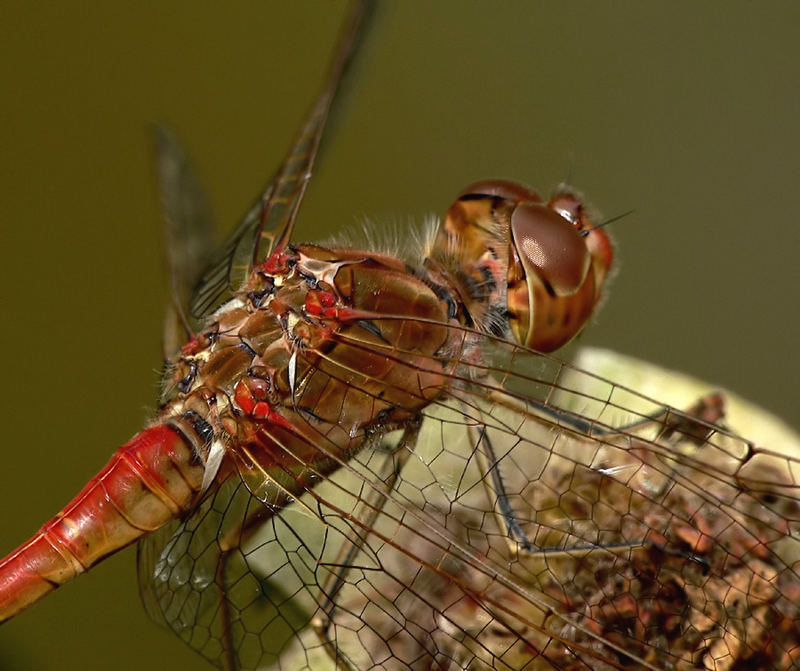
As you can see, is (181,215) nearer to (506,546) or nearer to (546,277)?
(546,277)

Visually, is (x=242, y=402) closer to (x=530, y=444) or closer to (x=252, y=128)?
(x=530, y=444)

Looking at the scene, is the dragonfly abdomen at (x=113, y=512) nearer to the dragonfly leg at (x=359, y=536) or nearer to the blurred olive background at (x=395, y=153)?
the dragonfly leg at (x=359, y=536)

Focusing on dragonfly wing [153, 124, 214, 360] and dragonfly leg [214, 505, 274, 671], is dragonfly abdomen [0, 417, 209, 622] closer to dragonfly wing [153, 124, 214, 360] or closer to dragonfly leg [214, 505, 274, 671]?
dragonfly leg [214, 505, 274, 671]

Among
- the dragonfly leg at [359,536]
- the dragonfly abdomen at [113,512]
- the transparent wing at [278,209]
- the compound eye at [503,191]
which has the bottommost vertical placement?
the dragonfly abdomen at [113,512]

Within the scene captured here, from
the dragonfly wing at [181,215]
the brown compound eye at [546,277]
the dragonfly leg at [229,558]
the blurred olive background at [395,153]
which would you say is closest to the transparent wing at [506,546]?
the dragonfly leg at [229,558]

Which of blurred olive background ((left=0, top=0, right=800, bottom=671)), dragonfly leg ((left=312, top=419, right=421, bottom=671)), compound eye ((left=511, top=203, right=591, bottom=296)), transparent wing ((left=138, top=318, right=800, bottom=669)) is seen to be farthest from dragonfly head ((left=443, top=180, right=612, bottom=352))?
blurred olive background ((left=0, top=0, right=800, bottom=671))

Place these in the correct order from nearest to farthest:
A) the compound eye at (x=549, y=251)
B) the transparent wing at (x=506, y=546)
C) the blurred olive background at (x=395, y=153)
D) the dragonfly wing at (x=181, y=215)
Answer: the transparent wing at (x=506, y=546) < the compound eye at (x=549, y=251) < the dragonfly wing at (x=181, y=215) < the blurred olive background at (x=395, y=153)

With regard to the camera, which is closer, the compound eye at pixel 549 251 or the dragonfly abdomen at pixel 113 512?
the dragonfly abdomen at pixel 113 512

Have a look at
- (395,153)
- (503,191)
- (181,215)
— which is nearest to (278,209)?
(503,191)
